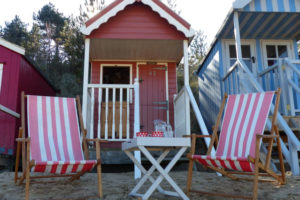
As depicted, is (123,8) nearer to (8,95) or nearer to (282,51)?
(8,95)

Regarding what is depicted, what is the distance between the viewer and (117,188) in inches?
129

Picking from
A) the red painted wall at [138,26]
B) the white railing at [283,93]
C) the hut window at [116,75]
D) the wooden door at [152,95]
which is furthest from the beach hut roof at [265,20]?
the hut window at [116,75]

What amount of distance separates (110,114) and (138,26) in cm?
204

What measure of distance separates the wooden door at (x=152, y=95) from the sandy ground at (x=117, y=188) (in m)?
3.06

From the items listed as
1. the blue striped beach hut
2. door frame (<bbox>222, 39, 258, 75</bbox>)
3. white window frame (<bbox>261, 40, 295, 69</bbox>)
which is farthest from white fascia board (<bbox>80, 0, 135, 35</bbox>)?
white window frame (<bbox>261, 40, 295, 69</bbox>)

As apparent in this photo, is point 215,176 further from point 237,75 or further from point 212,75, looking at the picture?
point 212,75

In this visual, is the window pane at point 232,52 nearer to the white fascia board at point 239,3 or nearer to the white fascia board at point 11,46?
the white fascia board at point 239,3

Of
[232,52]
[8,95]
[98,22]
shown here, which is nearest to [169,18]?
[98,22]

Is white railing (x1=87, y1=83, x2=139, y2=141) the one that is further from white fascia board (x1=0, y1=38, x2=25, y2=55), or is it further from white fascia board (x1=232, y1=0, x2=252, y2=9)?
white fascia board (x1=232, y1=0, x2=252, y2=9)

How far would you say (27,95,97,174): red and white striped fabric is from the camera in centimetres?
344

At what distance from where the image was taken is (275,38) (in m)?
7.29

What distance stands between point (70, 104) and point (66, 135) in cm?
46

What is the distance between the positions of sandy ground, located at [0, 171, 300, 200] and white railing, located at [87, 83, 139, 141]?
1327mm

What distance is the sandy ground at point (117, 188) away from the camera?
2902 millimetres
